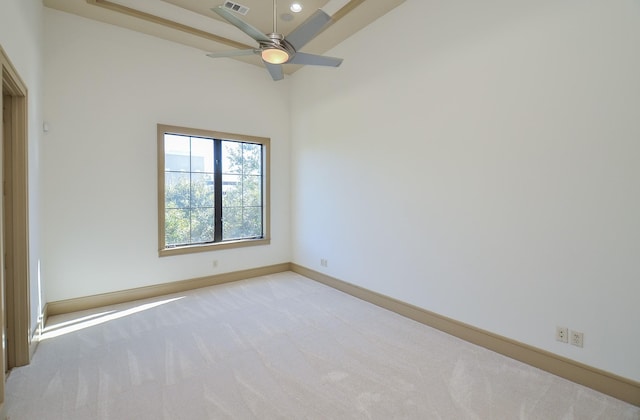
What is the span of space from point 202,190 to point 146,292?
160 centimetres

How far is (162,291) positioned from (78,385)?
2.05 m

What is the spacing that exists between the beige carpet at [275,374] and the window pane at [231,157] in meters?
2.34

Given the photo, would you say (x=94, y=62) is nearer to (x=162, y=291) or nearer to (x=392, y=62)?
(x=162, y=291)

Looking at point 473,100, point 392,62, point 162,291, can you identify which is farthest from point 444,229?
point 162,291

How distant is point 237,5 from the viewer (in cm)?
353

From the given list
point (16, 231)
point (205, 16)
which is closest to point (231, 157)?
point (205, 16)

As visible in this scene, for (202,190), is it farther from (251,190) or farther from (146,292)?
(146,292)

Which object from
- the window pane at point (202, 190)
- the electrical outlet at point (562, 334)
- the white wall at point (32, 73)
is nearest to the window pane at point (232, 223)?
the window pane at point (202, 190)

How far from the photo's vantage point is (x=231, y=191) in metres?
4.94

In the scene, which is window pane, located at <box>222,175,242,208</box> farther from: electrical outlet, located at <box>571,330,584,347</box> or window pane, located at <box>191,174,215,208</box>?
electrical outlet, located at <box>571,330,584,347</box>

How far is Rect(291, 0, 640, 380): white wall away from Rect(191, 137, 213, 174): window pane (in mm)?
2090

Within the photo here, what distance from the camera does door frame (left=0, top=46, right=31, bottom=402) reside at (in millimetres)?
2355

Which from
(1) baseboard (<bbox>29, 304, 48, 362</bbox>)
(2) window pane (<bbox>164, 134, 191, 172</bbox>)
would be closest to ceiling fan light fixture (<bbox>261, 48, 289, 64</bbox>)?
(2) window pane (<bbox>164, 134, 191, 172</bbox>)

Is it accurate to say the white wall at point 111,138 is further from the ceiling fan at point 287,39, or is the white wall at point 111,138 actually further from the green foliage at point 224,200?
the ceiling fan at point 287,39
